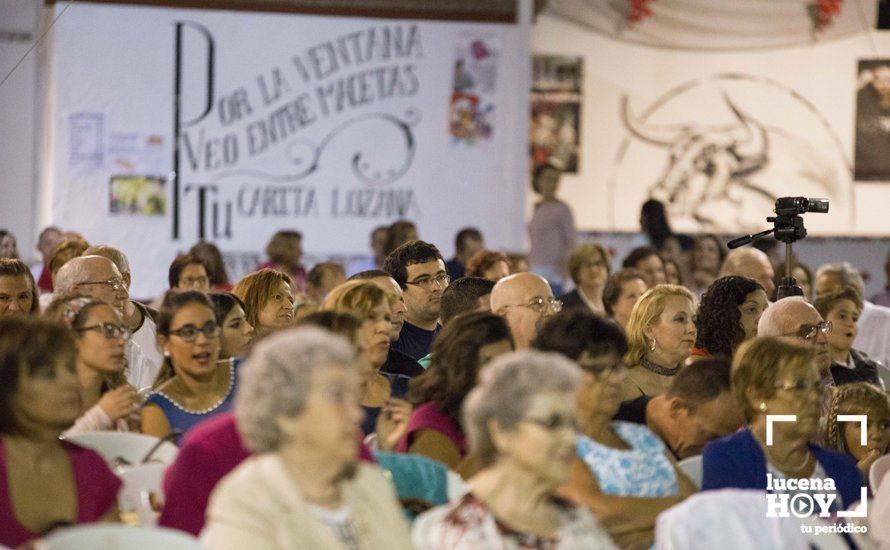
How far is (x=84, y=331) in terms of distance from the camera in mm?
4348

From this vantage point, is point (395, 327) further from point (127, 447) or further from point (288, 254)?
point (288, 254)

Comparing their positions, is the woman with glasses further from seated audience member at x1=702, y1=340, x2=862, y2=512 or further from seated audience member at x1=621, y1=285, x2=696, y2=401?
seated audience member at x1=621, y1=285, x2=696, y2=401

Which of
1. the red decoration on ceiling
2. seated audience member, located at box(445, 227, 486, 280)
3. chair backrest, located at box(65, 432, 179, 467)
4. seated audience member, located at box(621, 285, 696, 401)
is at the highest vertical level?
the red decoration on ceiling

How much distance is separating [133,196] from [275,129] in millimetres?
1241

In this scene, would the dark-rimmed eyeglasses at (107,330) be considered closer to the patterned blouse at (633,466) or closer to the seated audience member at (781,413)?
the patterned blouse at (633,466)

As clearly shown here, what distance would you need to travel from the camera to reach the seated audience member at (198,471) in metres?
3.29

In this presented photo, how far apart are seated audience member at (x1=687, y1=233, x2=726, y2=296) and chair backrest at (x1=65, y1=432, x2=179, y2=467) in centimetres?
668

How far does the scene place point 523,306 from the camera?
5.40 metres

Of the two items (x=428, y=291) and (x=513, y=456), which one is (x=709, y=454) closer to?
(x=513, y=456)

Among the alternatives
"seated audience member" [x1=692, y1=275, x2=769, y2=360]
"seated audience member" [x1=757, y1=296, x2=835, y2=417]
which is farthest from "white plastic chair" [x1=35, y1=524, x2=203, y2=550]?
"seated audience member" [x1=692, y1=275, x2=769, y2=360]

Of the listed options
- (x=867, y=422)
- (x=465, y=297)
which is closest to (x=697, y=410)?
(x=867, y=422)

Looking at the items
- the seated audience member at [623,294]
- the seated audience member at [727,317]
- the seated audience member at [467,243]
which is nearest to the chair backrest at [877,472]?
the seated audience member at [727,317]

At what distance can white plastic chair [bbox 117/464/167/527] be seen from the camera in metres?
3.58

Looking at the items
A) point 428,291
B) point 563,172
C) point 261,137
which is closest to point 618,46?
point 563,172
